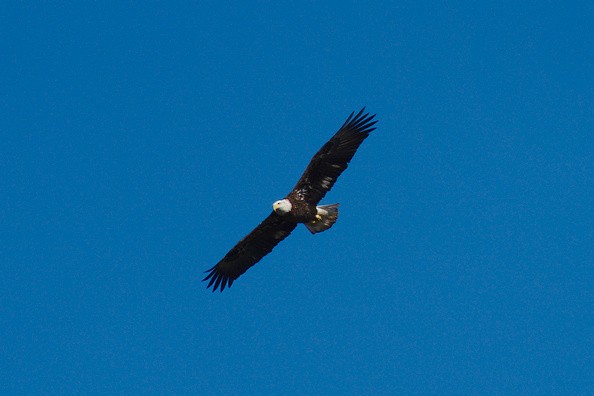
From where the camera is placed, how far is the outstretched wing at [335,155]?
2116 centimetres

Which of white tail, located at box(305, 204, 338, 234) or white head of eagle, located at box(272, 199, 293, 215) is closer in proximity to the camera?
white head of eagle, located at box(272, 199, 293, 215)

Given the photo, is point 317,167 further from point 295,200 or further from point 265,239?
point 265,239

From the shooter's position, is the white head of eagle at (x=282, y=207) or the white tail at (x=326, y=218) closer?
the white head of eagle at (x=282, y=207)

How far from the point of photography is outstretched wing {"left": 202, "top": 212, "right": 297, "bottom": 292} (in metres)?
22.4

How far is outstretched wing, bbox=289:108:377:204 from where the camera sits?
21.2 metres

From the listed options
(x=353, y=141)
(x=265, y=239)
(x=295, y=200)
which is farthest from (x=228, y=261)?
(x=353, y=141)

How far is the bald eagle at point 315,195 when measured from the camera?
2120 centimetres

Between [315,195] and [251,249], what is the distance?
2.23 meters

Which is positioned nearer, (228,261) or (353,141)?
(353,141)

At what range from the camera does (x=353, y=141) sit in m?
21.2

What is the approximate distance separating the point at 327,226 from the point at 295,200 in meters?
0.96

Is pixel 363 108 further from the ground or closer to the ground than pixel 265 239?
further from the ground

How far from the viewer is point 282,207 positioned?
70.3 ft

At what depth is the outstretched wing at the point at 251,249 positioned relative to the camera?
22375 mm
